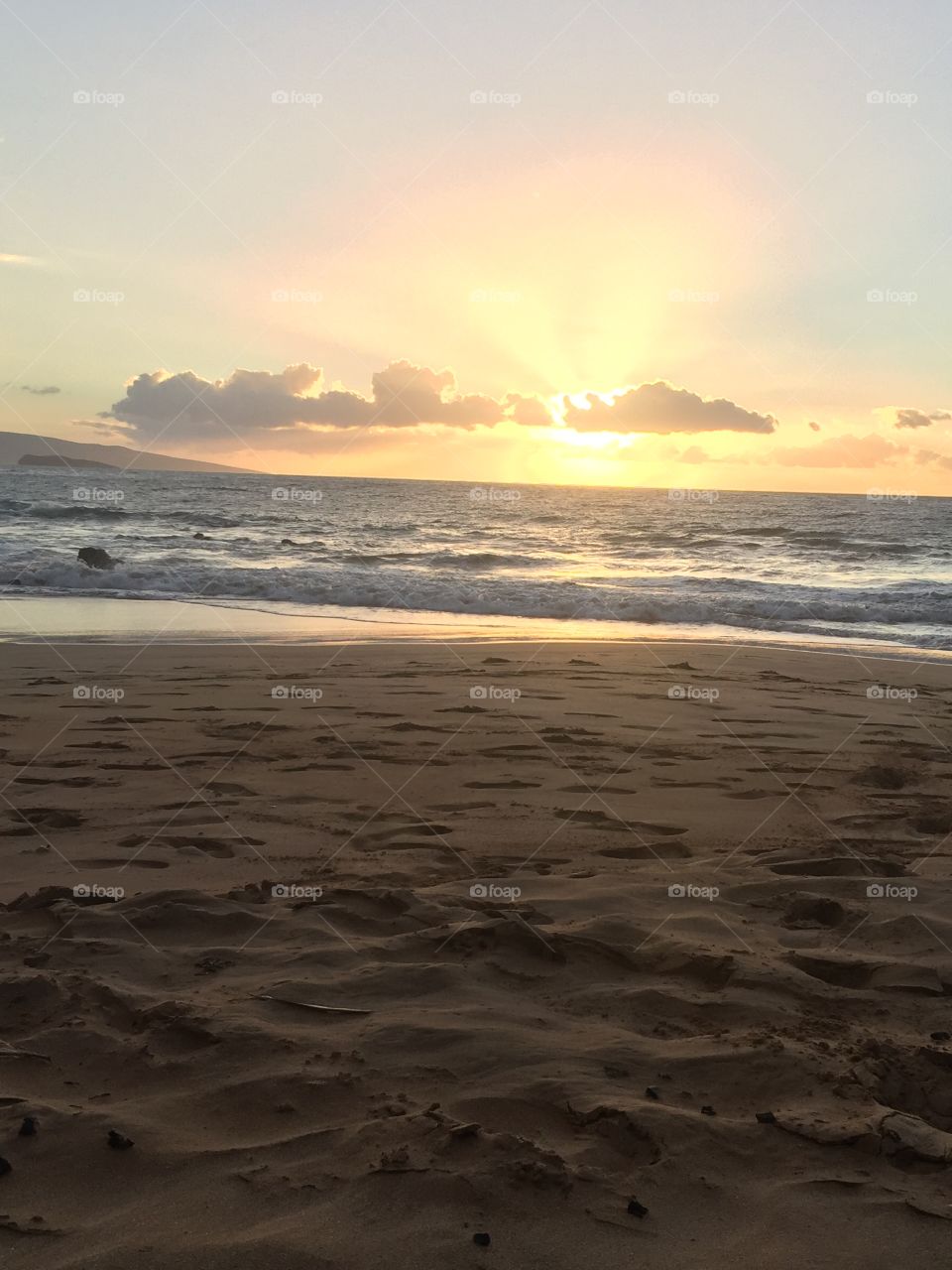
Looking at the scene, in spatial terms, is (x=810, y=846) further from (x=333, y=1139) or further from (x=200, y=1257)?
(x=200, y=1257)

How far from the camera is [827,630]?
1661cm

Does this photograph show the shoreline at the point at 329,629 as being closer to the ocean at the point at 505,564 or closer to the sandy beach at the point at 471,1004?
the ocean at the point at 505,564

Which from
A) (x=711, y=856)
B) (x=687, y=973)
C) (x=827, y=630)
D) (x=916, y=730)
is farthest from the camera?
(x=827, y=630)

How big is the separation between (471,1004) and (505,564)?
2639 cm

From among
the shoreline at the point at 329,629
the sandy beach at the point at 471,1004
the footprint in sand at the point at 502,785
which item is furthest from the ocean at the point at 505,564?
the sandy beach at the point at 471,1004

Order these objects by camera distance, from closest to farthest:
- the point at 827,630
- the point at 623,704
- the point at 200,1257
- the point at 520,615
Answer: the point at 200,1257, the point at 623,704, the point at 827,630, the point at 520,615

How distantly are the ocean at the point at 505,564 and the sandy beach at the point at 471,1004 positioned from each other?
10.6m

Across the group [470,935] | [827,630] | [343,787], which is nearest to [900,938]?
[470,935]

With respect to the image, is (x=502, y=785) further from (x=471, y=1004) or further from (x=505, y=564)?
(x=505, y=564)

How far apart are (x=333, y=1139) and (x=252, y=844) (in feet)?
7.90

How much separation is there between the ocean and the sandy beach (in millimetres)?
10609

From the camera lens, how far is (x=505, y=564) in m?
29.4

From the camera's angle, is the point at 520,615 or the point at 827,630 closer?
the point at 827,630

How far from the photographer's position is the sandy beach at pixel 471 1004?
88.3 inches
